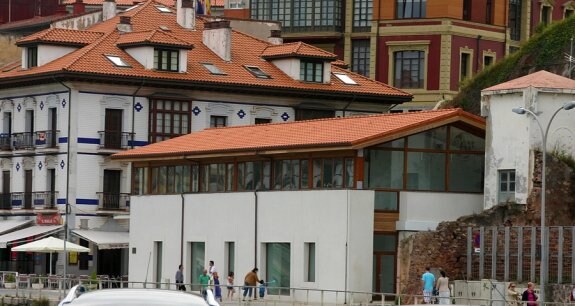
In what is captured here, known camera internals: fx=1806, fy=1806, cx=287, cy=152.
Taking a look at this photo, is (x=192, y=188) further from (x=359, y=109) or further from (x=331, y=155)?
(x=359, y=109)

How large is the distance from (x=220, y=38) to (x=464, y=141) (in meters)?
29.5

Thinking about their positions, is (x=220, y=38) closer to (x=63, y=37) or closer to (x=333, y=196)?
(x=63, y=37)

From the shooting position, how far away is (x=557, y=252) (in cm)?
5988

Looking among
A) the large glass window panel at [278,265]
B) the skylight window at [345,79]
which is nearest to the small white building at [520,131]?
the large glass window panel at [278,265]

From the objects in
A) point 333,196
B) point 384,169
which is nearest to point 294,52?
point 384,169

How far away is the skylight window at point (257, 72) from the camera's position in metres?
91.9

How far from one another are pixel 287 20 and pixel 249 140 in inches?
1808

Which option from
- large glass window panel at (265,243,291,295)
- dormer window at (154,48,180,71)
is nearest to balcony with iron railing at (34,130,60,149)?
dormer window at (154,48,180,71)

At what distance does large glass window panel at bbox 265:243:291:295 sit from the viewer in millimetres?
66375

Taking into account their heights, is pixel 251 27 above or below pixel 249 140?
above

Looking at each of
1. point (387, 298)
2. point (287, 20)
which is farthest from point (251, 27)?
point (387, 298)

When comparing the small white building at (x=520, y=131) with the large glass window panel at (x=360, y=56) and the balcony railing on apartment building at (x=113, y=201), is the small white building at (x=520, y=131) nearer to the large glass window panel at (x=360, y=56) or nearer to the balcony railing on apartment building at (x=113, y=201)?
the balcony railing on apartment building at (x=113, y=201)

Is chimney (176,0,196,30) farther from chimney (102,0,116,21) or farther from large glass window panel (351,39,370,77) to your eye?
large glass window panel (351,39,370,77)

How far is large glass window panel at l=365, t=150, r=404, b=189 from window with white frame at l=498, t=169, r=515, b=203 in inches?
140
